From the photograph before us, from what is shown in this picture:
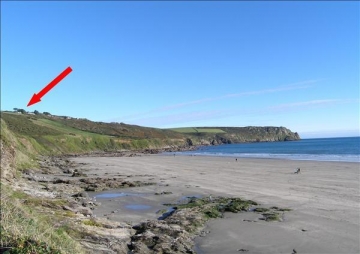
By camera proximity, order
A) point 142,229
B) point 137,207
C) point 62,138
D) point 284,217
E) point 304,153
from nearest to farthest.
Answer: point 142,229
point 284,217
point 137,207
point 304,153
point 62,138

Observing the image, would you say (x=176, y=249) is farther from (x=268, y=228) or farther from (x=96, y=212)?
(x=96, y=212)

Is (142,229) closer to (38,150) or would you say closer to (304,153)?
(304,153)

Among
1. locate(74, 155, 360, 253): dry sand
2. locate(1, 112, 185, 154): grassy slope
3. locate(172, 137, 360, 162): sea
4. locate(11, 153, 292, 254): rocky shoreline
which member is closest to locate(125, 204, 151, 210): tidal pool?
locate(74, 155, 360, 253): dry sand

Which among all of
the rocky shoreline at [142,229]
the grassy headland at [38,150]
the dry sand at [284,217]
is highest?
the grassy headland at [38,150]

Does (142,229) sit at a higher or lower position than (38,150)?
lower

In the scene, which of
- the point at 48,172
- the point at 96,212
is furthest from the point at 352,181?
the point at 48,172

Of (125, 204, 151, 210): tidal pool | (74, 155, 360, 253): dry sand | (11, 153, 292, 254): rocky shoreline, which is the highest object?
(11, 153, 292, 254): rocky shoreline

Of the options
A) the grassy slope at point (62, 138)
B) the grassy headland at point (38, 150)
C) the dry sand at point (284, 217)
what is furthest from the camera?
the grassy slope at point (62, 138)

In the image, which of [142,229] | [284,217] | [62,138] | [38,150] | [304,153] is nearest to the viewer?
[142,229]

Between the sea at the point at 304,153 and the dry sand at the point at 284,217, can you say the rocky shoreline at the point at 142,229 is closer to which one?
the dry sand at the point at 284,217

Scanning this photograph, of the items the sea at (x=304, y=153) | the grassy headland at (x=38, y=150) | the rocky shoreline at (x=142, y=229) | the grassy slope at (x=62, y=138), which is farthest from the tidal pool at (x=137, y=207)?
the grassy slope at (x=62, y=138)

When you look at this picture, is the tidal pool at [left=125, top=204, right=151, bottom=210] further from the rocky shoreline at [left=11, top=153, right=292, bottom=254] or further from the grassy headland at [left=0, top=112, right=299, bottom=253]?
the grassy headland at [left=0, top=112, right=299, bottom=253]

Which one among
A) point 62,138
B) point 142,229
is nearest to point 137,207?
point 142,229

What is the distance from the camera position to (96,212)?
18359mm
